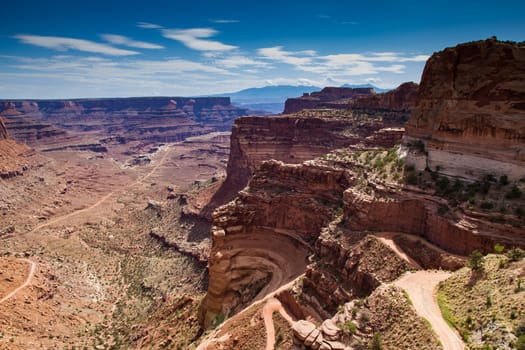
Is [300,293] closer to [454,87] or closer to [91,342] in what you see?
[454,87]

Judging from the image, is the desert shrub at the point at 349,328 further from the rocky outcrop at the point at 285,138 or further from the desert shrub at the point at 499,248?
the rocky outcrop at the point at 285,138

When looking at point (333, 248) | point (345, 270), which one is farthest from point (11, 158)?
point (345, 270)

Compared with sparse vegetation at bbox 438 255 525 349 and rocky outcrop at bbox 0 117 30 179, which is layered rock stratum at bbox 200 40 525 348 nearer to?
sparse vegetation at bbox 438 255 525 349

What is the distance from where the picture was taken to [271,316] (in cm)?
3444

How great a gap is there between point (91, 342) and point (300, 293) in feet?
104

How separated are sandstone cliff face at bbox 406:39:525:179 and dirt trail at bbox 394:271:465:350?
10.7 meters

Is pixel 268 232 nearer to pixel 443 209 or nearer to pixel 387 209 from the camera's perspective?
pixel 387 209

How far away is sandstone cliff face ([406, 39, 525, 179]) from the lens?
1161 inches

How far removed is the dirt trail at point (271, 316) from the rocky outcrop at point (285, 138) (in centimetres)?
4633

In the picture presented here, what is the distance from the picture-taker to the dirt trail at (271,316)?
31947 millimetres

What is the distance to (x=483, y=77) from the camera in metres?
31.3

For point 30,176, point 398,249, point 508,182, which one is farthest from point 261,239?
point 30,176

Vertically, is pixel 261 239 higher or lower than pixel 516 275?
lower

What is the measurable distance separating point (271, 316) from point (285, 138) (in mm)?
63166
